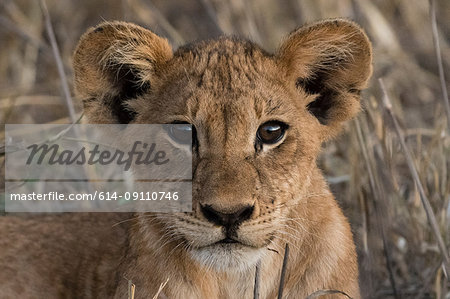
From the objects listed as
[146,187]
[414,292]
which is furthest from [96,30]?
[414,292]

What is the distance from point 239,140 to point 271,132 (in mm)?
213

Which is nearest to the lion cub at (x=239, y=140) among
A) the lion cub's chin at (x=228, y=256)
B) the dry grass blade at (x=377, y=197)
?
the lion cub's chin at (x=228, y=256)

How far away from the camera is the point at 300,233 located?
14.2 feet

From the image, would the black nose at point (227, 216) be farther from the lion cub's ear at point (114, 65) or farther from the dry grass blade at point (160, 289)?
the lion cub's ear at point (114, 65)

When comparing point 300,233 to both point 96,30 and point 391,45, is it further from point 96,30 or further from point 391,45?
point 391,45

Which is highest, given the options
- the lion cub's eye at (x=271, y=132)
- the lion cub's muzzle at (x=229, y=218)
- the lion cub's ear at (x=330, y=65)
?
the lion cub's ear at (x=330, y=65)

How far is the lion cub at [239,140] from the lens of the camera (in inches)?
155


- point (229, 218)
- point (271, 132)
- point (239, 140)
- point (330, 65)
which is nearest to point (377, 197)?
point (330, 65)

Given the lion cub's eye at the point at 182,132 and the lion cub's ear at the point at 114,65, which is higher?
the lion cub's ear at the point at 114,65

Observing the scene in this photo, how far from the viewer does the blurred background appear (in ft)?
18.9

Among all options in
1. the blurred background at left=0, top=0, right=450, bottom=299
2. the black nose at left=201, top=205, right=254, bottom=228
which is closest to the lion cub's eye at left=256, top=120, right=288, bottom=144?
the black nose at left=201, top=205, right=254, bottom=228

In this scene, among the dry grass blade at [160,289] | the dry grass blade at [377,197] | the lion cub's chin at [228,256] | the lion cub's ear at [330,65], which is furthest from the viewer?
the dry grass blade at [377,197]

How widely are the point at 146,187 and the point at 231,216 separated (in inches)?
32.3

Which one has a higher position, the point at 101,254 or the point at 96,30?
the point at 96,30
